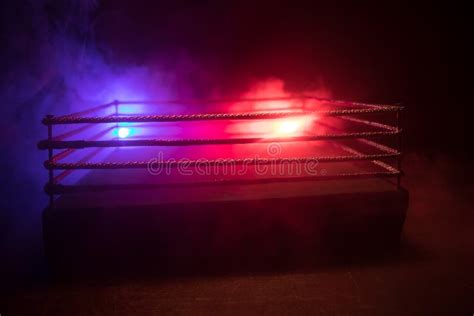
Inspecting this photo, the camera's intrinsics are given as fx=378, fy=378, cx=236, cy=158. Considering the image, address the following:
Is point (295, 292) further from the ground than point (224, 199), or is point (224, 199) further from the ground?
point (224, 199)

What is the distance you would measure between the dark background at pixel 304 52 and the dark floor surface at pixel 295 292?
9.69 feet

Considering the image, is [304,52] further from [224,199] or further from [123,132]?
[224,199]

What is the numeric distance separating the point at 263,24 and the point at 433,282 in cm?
475

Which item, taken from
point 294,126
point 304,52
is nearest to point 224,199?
point 294,126

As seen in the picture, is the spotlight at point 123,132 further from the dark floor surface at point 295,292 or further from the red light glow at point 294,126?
the dark floor surface at point 295,292

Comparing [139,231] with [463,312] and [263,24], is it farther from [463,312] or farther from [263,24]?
[263,24]

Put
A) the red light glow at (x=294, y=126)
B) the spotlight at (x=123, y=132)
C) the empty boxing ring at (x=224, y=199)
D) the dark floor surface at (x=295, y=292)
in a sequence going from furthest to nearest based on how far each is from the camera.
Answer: the red light glow at (x=294, y=126) < the spotlight at (x=123, y=132) < the empty boxing ring at (x=224, y=199) < the dark floor surface at (x=295, y=292)

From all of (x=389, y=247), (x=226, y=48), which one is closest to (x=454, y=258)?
(x=389, y=247)

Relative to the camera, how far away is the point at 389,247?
361cm

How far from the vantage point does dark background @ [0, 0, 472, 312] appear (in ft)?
19.9

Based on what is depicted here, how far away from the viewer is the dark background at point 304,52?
239 inches

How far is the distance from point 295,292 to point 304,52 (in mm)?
4628

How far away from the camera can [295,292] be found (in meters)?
2.91

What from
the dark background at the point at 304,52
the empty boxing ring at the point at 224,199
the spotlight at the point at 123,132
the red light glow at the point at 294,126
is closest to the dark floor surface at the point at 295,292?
the empty boxing ring at the point at 224,199
